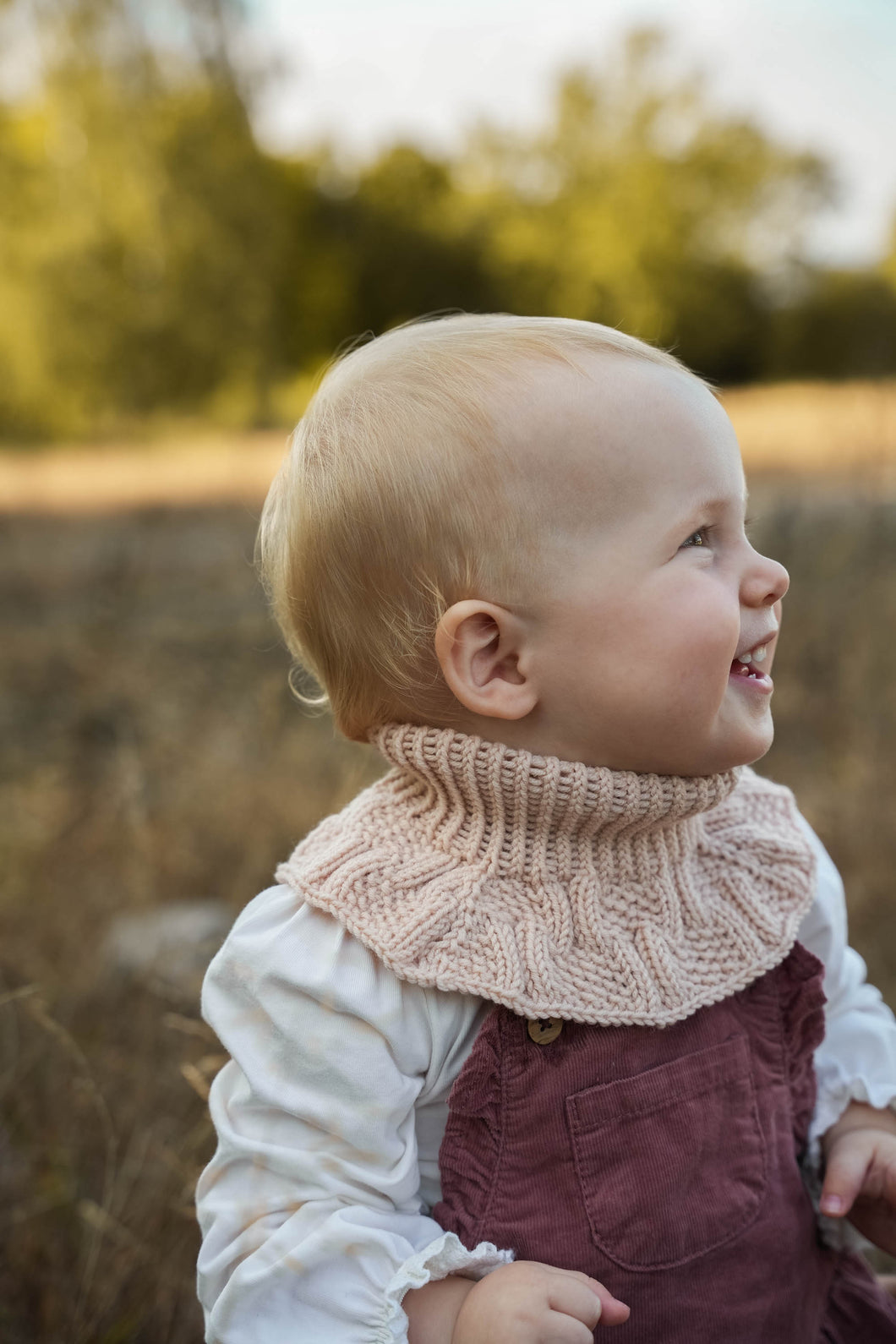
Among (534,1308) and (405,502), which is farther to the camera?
(405,502)

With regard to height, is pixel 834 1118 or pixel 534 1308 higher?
pixel 534 1308

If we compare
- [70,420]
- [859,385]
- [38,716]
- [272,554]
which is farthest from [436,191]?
[272,554]

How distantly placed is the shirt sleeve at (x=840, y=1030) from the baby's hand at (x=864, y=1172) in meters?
0.02

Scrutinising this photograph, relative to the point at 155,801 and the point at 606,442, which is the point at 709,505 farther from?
the point at 155,801

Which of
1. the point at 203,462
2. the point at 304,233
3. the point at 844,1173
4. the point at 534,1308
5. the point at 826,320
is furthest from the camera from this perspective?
the point at 304,233

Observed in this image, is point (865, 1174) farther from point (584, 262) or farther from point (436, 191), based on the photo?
point (436, 191)

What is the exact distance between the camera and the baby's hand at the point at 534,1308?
36.3 inches

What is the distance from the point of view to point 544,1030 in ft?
3.44

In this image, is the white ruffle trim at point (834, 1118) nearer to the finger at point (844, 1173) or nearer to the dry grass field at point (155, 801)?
the finger at point (844, 1173)

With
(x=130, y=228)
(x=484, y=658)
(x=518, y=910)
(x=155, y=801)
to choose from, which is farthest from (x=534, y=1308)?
(x=130, y=228)

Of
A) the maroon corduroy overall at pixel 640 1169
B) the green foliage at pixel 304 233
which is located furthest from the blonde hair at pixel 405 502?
the green foliage at pixel 304 233

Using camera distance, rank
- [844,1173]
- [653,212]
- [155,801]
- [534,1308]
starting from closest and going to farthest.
Answer: [534,1308], [844,1173], [155,801], [653,212]

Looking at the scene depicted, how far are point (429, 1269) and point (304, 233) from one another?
2602 cm

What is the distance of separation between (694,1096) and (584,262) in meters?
23.9
